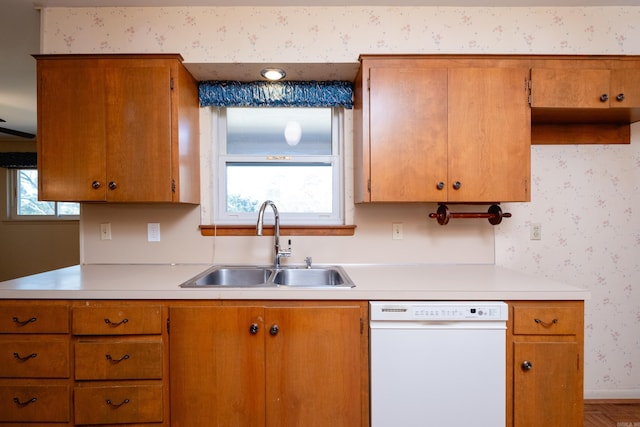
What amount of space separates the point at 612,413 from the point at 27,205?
7.23m

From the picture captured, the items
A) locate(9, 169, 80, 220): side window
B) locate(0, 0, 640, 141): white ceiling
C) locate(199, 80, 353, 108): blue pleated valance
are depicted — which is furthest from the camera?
locate(9, 169, 80, 220): side window

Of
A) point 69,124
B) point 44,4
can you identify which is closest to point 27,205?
point 44,4

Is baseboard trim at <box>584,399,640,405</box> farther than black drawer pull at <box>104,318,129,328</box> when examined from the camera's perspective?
Yes

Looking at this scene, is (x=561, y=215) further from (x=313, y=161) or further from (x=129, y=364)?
(x=129, y=364)

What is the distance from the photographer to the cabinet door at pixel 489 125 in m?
1.67

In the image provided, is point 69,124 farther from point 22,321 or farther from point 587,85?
point 587,85

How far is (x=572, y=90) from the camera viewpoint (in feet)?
5.50

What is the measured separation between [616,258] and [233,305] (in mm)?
2377

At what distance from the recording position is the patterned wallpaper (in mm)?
1813

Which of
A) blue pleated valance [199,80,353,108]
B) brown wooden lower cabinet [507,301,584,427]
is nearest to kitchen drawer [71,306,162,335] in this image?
blue pleated valance [199,80,353,108]

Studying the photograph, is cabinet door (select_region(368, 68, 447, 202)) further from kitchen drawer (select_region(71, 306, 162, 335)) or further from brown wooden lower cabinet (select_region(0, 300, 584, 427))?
kitchen drawer (select_region(71, 306, 162, 335))

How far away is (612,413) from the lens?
194 centimetres

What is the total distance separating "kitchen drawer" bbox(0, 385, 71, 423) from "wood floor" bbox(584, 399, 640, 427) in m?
2.73

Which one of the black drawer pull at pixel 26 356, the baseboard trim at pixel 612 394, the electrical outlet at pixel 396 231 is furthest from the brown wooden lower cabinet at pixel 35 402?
the baseboard trim at pixel 612 394
